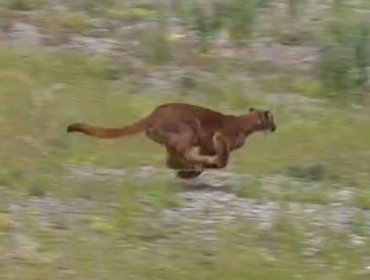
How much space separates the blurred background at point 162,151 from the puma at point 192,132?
15 centimetres

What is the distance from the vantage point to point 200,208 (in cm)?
584

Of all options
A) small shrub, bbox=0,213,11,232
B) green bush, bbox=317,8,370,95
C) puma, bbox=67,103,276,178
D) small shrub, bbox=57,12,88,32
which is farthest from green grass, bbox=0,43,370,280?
small shrub, bbox=57,12,88,32

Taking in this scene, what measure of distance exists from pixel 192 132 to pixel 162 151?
0.66 m

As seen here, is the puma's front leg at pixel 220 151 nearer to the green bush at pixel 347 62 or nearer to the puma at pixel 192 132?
the puma at pixel 192 132

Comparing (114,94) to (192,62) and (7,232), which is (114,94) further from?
(7,232)

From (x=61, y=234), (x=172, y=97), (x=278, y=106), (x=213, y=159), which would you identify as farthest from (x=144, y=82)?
(x=61, y=234)

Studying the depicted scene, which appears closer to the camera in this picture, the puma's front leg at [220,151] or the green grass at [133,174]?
the green grass at [133,174]

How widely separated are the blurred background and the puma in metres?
0.15

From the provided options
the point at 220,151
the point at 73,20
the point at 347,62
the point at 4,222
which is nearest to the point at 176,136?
the point at 220,151

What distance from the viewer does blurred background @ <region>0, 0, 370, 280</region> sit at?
5.28m

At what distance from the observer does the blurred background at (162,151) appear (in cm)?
→ 528

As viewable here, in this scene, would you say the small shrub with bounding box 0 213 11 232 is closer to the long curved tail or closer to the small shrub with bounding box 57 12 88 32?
the long curved tail

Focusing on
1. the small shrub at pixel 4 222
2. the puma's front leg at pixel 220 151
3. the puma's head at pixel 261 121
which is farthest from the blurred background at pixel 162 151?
the puma's head at pixel 261 121

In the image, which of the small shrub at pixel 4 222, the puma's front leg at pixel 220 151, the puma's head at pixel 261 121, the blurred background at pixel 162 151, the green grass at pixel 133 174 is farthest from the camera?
the puma's head at pixel 261 121
